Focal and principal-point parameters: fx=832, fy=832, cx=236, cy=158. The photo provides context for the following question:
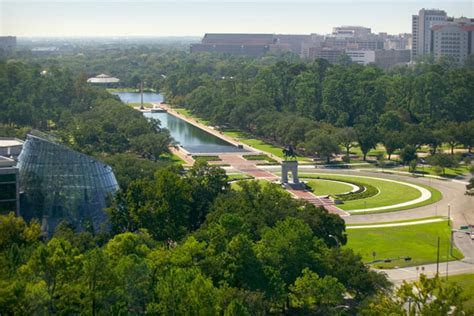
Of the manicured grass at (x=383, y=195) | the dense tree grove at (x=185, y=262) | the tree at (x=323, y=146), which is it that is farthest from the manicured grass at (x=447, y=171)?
the dense tree grove at (x=185, y=262)

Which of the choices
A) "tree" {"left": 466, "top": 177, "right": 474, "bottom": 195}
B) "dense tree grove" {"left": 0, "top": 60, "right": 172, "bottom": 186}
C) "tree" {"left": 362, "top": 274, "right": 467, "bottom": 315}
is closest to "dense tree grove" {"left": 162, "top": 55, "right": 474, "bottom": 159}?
"dense tree grove" {"left": 0, "top": 60, "right": 172, "bottom": 186}

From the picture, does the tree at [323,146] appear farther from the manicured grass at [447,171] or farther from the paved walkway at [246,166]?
the manicured grass at [447,171]

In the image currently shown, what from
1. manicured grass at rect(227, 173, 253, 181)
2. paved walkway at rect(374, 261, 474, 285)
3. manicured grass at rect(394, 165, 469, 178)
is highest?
manicured grass at rect(227, 173, 253, 181)

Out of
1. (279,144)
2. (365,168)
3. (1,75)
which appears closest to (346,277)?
(365,168)

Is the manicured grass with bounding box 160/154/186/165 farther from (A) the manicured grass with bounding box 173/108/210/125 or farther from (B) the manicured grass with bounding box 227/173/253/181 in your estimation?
(A) the manicured grass with bounding box 173/108/210/125

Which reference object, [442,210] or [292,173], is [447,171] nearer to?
[292,173]

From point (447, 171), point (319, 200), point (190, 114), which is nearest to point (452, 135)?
point (447, 171)
